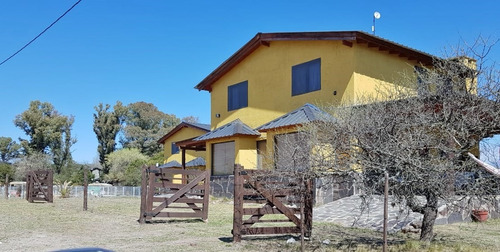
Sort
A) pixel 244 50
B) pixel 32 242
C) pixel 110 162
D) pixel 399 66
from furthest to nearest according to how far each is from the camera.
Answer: pixel 110 162 → pixel 244 50 → pixel 399 66 → pixel 32 242

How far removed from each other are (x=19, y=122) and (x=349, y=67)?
4447 cm

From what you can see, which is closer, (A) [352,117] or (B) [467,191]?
(B) [467,191]

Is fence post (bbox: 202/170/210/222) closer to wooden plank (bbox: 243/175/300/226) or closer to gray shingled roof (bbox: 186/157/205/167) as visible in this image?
wooden plank (bbox: 243/175/300/226)

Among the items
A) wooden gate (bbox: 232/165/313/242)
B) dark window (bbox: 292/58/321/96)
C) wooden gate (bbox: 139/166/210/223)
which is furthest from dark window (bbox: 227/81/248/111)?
wooden gate (bbox: 232/165/313/242)

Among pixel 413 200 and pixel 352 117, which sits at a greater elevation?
pixel 352 117

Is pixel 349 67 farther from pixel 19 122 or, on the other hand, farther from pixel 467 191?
pixel 19 122

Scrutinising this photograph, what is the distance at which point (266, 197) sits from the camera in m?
9.95

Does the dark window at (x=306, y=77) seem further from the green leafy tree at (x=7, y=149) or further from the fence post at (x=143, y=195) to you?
the green leafy tree at (x=7, y=149)

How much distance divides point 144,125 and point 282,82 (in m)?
38.1

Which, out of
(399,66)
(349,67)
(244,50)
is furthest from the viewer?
(244,50)

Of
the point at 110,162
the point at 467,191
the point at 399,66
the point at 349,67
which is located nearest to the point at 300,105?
the point at 349,67

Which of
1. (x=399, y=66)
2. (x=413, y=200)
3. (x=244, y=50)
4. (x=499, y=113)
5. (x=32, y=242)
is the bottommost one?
(x=32, y=242)

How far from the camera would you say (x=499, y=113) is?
8484 millimetres

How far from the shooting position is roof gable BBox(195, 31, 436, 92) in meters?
20.4
